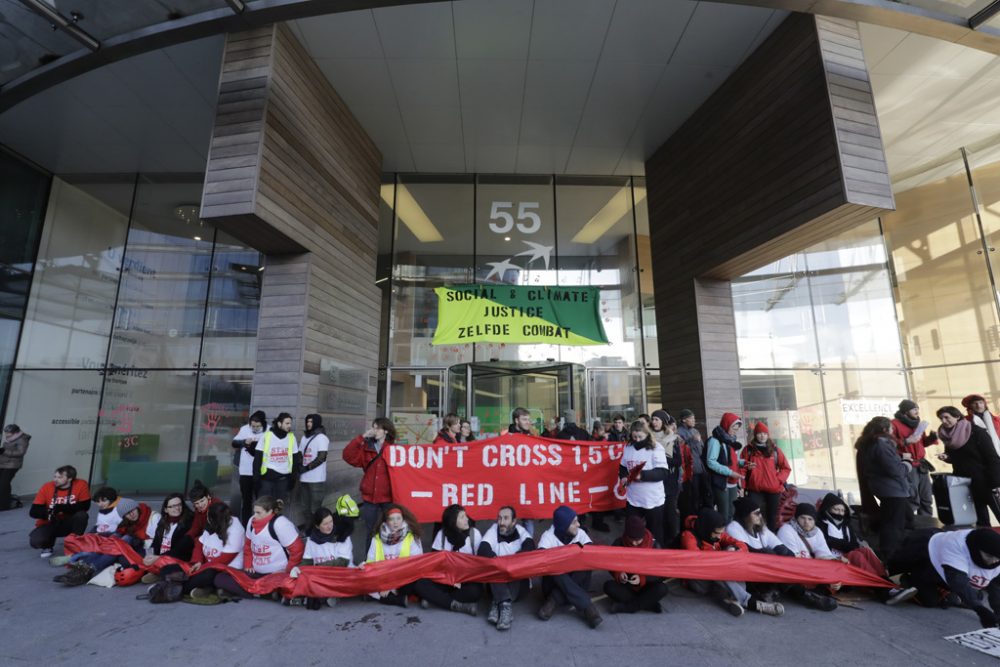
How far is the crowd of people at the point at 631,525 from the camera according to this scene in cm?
402

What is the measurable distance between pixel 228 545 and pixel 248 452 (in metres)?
1.62

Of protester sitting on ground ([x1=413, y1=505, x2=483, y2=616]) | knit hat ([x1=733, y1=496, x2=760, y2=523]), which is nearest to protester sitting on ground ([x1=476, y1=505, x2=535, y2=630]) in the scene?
protester sitting on ground ([x1=413, y1=505, x2=483, y2=616])

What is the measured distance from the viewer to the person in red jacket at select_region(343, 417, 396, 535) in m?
5.33

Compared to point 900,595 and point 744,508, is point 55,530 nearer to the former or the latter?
point 744,508

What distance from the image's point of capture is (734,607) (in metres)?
3.90

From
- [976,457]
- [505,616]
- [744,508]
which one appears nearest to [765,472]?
[744,508]

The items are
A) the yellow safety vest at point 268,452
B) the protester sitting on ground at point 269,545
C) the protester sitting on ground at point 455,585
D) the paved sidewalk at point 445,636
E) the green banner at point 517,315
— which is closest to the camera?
the paved sidewalk at point 445,636

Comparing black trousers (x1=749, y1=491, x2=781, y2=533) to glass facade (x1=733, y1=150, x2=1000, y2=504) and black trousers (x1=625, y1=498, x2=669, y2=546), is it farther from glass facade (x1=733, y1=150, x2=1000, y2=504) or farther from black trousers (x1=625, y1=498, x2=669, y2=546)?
glass facade (x1=733, y1=150, x2=1000, y2=504)

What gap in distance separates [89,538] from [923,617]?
7954 millimetres

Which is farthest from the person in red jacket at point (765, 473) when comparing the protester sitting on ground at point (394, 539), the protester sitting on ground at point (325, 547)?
the protester sitting on ground at point (325, 547)

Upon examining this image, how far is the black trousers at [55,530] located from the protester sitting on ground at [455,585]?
4541 mm

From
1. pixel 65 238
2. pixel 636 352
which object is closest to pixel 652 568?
pixel 636 352

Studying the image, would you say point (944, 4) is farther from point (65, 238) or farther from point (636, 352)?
point (65, 238)

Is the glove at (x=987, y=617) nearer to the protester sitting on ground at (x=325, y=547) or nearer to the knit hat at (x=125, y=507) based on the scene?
the protester sitting on ground at (x=325, y=547)
